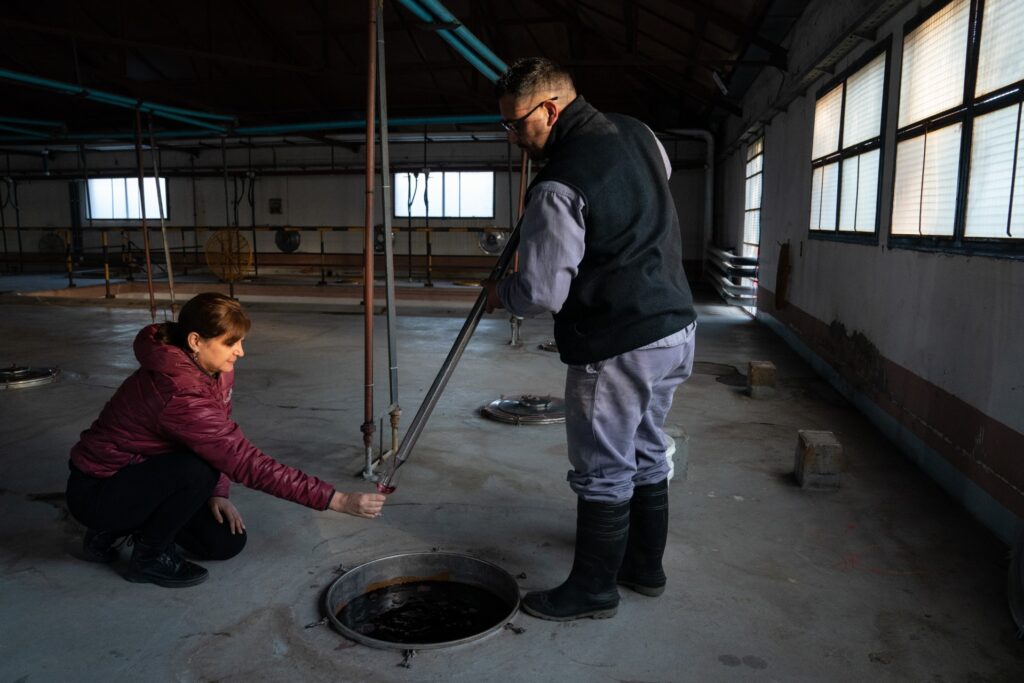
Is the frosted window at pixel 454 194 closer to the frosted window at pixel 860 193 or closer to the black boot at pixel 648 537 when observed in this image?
the frosted window at pixel 860 193

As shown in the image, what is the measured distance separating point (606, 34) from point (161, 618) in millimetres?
9566

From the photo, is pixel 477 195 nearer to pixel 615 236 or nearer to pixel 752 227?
pixel 752 227

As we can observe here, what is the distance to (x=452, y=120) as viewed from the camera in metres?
10.3

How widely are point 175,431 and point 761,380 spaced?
3.75 meters

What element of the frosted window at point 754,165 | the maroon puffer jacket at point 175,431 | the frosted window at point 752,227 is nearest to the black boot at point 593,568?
the maroon puffer jacket at point 175,431

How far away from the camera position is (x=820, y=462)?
3084 mm

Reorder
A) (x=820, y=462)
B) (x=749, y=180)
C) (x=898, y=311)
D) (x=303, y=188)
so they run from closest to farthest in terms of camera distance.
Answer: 1. (x=820, y=462)
2. (x=898, y=311)
3. (x=749, y=180)
4. (x=303, y=188)

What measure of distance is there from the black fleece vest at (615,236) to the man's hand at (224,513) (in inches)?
49.6

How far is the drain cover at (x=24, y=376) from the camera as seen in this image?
4.82 metres

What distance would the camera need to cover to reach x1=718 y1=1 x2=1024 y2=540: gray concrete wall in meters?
2.70

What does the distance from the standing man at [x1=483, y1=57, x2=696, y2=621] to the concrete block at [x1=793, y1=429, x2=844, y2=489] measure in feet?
4.29

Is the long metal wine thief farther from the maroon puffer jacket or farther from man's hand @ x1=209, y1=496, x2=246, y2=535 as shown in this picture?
man's hand @ x1=209, y1=496, x2=246, y2=535

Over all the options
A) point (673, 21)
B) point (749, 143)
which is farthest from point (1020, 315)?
point (749, 143)

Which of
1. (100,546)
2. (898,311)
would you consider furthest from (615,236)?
(898,311)
